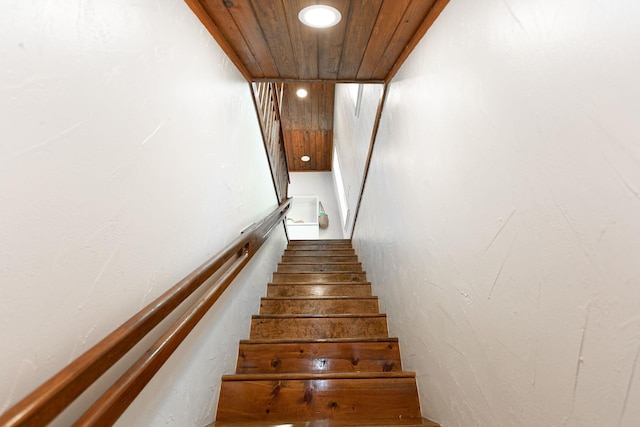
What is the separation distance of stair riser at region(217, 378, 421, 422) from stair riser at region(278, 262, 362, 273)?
1.56 metres

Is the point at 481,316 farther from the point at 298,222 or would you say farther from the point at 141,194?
the point at 298,222

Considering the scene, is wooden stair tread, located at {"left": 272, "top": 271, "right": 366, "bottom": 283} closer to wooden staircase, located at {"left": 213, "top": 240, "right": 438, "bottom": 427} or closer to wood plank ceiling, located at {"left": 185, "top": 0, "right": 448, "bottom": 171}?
wooden staircase, located at {"left": 213, "top": 240, "right": 438, "bottom": 427}

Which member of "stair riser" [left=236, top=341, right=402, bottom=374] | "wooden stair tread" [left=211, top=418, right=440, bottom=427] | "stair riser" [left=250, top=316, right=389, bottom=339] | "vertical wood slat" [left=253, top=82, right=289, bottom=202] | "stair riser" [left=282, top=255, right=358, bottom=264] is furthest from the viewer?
"stair riser" [left=282, top=255, right=358, bottom=264]

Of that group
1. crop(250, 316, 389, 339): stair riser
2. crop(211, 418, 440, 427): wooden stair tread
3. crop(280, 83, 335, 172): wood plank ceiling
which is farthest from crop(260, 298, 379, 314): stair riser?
crop(280, 83, 335, 172): wood plank ceiling

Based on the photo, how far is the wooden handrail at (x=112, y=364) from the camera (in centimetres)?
43

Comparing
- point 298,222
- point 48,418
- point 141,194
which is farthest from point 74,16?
point 298,222

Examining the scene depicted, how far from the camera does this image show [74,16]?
58cm

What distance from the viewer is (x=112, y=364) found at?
1.93 ft

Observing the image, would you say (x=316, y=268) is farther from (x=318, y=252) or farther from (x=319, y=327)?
(x=319, y=327)

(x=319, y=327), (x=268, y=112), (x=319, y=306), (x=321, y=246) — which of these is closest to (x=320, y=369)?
(x=319, y=327)

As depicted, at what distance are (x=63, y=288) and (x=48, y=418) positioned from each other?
206mm

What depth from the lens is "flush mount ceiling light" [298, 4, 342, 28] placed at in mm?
1224

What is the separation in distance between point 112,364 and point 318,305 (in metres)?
1.70

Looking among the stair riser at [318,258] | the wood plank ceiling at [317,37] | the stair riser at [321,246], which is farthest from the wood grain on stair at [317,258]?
the wood plank ceiling at [317,37]
